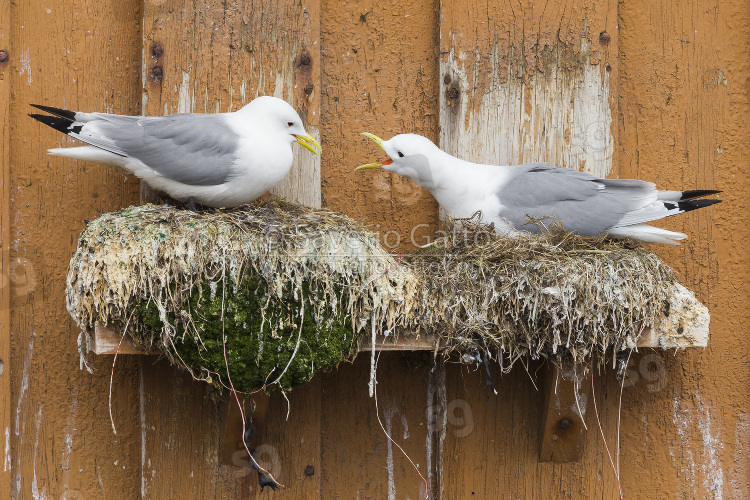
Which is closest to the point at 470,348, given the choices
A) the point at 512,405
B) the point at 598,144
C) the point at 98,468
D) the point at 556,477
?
the point at 512,405

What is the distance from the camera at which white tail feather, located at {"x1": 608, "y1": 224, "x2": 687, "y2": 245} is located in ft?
8.50

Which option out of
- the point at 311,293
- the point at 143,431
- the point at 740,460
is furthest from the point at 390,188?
the point at 740,460

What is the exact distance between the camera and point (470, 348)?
7.43ft

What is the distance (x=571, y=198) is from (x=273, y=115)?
1.14 meters

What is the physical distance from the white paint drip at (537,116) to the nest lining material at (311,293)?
0.54m

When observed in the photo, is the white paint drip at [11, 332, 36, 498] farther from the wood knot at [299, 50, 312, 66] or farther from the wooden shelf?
the wood knot at [299, 50, 312, 66]

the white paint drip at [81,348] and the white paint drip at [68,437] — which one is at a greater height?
the white paint drip at [81,348]

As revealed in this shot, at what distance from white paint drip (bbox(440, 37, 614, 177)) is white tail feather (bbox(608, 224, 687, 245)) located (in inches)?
10.5

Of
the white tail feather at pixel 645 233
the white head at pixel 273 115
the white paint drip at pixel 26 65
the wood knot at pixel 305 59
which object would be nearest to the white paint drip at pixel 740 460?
the white tail feather at pixel 645 233

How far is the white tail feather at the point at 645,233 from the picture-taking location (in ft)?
8.50

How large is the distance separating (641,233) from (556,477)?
0.98m

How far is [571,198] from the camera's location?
263 centimetres

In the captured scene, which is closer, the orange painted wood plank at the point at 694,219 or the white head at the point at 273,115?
the white head at the point at 273,115

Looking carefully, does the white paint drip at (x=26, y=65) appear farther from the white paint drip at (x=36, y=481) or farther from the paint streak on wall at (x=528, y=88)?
the paint streak on wall at (x=528, y=88)
